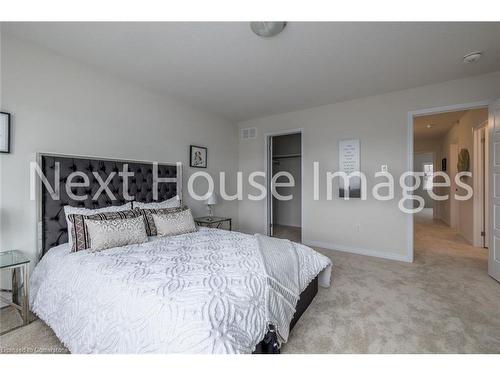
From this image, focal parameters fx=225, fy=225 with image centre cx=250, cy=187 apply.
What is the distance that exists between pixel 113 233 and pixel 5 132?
127 cm

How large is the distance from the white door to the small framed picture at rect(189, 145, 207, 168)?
3943 millimetres

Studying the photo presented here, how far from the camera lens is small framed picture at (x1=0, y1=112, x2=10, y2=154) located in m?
1.95

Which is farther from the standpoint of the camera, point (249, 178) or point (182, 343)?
point (249, 178)

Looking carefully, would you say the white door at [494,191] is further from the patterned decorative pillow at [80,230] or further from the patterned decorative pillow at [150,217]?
the patterned decorative pillow at [80,230]

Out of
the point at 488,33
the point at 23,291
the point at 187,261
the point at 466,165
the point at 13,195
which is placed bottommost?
the point at 23,291

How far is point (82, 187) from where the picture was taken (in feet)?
7.80

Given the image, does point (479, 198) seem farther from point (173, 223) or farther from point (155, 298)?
point (155, 298)

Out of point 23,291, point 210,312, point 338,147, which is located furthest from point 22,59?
point 338,147

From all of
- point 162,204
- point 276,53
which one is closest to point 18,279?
point 162,204

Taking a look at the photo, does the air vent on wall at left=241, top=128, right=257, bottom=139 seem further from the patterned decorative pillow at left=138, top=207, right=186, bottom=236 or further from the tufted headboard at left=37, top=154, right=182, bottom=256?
the patterned decorative pillow at left=138, top=207, right=186, bottom=236

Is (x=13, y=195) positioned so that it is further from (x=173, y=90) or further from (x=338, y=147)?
(x=338, y=147)

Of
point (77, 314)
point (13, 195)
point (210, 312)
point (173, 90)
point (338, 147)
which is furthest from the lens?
point (338, 147)
